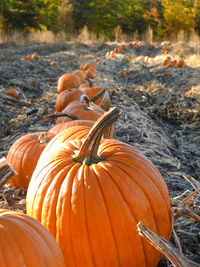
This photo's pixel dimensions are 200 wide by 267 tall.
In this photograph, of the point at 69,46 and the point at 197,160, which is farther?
the point at 69,46

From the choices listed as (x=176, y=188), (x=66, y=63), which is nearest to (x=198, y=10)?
(x=66, y=63)

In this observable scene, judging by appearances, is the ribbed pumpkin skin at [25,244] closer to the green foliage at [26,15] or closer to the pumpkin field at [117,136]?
the pumpkin field at [117,136]

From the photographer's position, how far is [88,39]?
94.7 feet

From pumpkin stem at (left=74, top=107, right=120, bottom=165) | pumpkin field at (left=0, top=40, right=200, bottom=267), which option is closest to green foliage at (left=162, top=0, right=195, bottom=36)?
pumpkin field at (left=0, top=40, right=200, bottom=267)

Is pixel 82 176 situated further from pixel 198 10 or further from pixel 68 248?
pixel 198 10

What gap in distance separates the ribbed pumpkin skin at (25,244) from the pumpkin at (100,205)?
0.32 meters

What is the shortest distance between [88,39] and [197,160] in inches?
1027

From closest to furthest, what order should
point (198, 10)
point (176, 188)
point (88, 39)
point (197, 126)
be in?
1. point (176, 188)
2. point (197, 126)
3. point (88, 39)
4. point (198, 10)

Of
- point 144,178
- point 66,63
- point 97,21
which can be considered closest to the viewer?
point 144,178

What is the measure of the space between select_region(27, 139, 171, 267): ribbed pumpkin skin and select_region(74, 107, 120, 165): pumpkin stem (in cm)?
6

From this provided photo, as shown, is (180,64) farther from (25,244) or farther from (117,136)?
(25,244)

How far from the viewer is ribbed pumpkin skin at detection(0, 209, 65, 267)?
1201mm

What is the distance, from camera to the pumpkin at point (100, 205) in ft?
5.38

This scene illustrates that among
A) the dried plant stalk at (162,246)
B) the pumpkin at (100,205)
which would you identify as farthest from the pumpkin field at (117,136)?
the dried plant stalk at (162,246)
